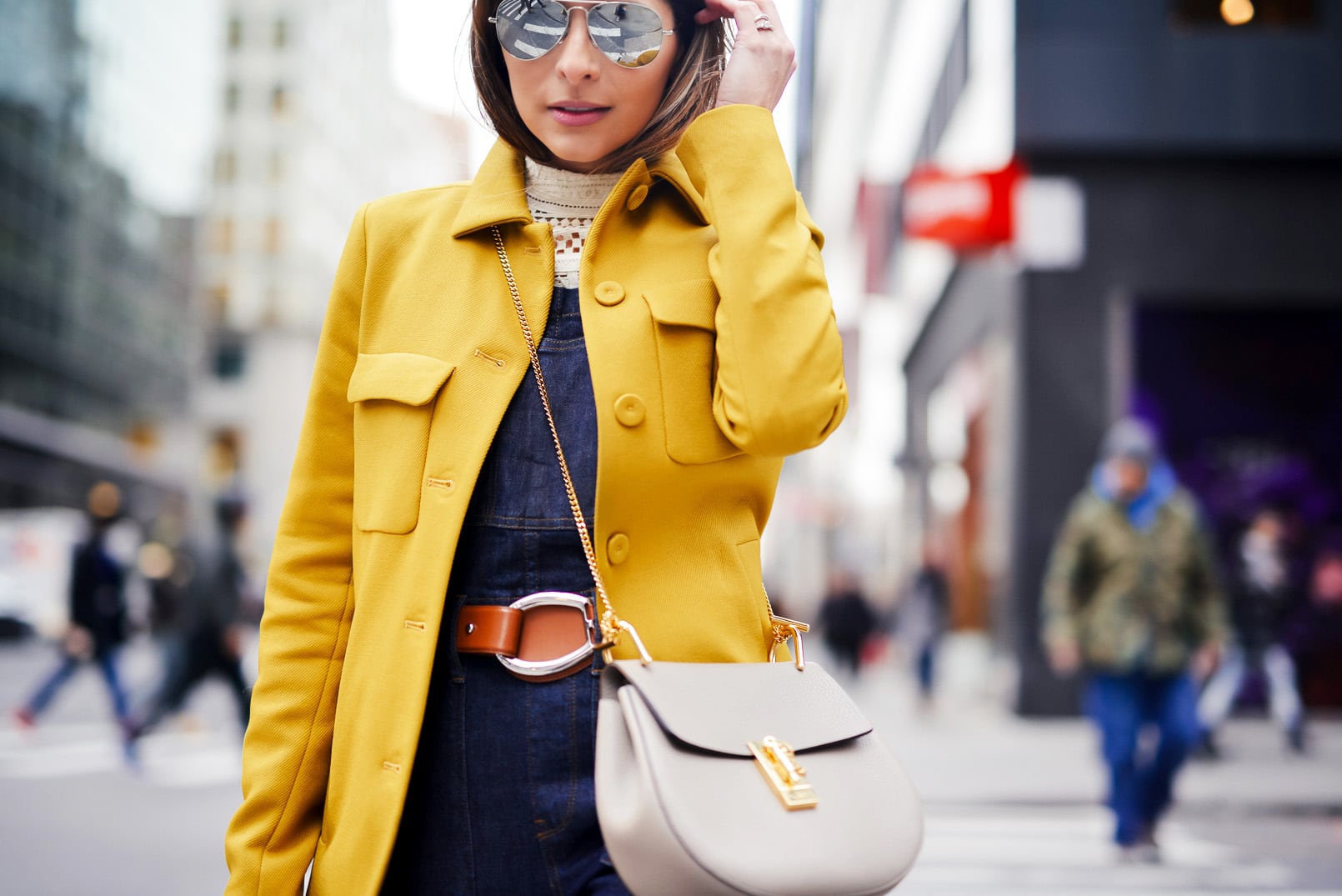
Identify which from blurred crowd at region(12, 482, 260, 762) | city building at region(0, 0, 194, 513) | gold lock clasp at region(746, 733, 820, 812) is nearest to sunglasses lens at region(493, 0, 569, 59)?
gold lock clasp at region(746, 733, 820, 812)

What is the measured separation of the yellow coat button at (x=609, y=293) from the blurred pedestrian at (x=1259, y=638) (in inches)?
349

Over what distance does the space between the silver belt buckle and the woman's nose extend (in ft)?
2.20

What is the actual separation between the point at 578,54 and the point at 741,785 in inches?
37.0

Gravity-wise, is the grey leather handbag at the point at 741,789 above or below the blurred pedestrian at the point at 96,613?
above

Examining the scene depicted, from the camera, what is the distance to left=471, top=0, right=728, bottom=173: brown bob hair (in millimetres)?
1794

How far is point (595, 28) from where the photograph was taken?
1.70m

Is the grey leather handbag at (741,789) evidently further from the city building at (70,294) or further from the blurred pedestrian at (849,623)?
the city building at (70,294)

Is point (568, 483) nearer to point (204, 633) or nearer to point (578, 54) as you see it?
point (578, 54)

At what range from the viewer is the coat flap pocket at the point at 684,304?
66.0 inches

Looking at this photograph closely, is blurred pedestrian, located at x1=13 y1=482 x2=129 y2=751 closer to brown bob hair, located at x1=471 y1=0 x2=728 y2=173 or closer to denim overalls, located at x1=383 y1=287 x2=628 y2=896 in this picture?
brown bob hair, located at x1=471 y1=0 x2=728 y2=173

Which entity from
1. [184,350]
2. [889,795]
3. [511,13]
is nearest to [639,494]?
[889,795]

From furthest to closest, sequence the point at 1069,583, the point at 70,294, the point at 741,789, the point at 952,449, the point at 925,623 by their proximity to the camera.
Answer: the point at 70,294, the point at 952,449, the point at 925,623, the point at 1069,583, the point at 741,789

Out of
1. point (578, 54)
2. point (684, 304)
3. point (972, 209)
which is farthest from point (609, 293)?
point (972, 209)

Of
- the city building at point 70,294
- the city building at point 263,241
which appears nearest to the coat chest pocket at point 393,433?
the city building at point 70,294
